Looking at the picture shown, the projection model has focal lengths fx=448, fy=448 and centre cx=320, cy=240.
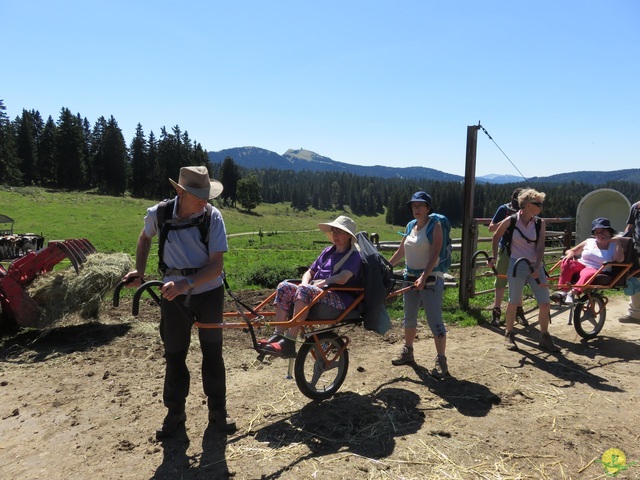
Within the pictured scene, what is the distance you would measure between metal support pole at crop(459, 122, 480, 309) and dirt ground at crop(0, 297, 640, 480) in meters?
2.42

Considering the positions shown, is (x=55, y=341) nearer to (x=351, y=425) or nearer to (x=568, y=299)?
(x=351, y=425)

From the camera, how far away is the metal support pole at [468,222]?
863cm

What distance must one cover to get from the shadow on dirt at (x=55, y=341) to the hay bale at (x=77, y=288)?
0.93ft

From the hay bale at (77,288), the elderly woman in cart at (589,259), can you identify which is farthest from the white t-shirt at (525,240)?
the hay bale at (77,288)

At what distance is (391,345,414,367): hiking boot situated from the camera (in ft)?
19.2

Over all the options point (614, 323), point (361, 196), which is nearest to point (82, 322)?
point (614, 323)

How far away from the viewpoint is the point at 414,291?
18.7 ft

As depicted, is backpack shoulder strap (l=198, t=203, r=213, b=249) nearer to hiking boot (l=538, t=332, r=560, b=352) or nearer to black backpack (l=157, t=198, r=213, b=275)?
black backpack (l=157, t=198, r=213, b=275)

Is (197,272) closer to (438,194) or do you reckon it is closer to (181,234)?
(181,234)

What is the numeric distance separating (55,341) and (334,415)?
4.62m

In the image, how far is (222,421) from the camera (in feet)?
13.4

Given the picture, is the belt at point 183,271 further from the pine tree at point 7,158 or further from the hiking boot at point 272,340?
the pine tree at point 7,158

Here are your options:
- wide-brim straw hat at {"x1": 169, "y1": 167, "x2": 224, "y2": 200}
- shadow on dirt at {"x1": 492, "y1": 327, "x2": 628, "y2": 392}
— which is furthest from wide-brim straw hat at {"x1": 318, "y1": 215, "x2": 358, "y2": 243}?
shadow on dirt at {"x1": 492, "y1": 327, "x2": 628, "y2": 392}

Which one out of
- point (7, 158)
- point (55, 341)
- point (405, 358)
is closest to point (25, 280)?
point (55, 341)
